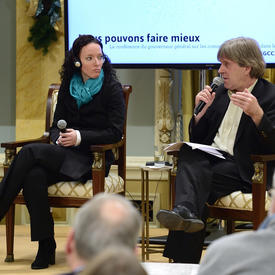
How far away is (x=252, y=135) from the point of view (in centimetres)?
379

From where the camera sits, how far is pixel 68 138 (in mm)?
4055

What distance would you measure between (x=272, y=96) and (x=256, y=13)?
1.04 m

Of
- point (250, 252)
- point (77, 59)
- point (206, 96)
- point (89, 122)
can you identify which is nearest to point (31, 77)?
point (77, 59)

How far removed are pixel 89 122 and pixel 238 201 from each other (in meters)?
1.06

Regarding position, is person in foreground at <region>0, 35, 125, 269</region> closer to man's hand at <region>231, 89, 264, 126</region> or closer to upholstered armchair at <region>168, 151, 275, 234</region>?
upholstered armchair at <region>168, 151, 275, 234</region>

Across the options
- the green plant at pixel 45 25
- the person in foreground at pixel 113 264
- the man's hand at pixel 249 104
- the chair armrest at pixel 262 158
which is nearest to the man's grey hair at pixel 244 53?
the man's hand at pixel 249 104

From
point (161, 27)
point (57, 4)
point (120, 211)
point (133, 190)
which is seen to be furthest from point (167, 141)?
point (120, 211)

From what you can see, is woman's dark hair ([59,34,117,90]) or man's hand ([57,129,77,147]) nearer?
man's hand ([57,129,77,147])

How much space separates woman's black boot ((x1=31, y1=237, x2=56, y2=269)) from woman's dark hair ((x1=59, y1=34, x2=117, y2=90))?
944 millimetres

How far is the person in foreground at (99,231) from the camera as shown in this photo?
45.7 inches

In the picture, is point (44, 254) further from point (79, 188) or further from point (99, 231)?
point (99, 231)

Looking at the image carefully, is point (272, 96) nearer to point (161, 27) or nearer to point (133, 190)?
point (161, 27)

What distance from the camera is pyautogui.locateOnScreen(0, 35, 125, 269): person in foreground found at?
3975 millimetres

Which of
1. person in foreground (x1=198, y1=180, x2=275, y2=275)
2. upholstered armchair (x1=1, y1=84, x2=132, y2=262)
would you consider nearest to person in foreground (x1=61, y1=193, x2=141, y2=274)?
person in foreground (x1=198, y1=180, x2=275, y2=275)
